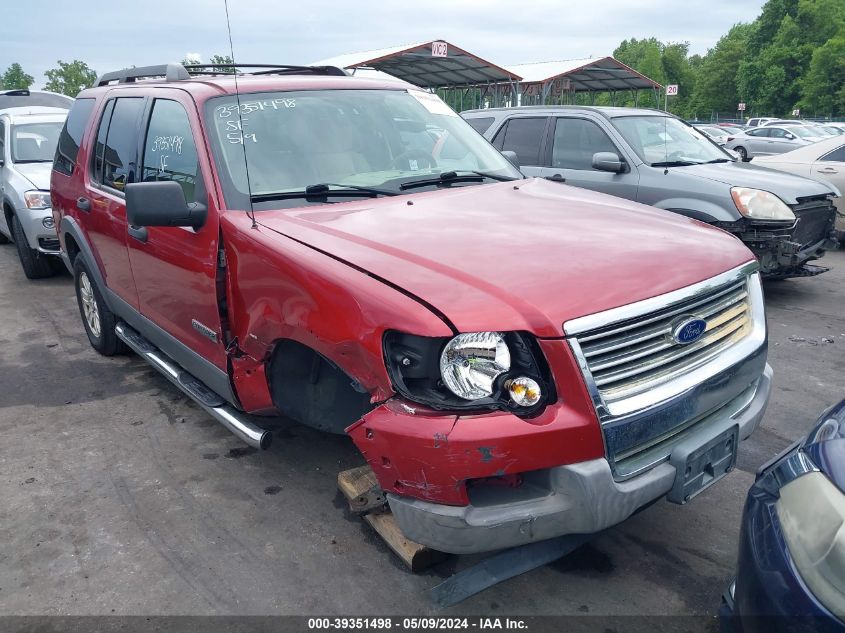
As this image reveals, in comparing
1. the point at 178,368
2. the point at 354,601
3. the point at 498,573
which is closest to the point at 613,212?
the point at 498,573

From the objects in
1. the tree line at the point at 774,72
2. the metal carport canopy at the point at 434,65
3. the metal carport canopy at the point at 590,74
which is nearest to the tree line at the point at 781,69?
the tree line at the point at 774,72

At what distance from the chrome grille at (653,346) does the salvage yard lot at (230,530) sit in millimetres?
905

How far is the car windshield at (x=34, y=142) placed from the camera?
8.16m

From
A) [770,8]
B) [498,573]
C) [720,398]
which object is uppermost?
[770,8]

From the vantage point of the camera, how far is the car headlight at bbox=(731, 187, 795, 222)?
233 inches

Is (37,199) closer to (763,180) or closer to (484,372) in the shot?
(484,372)

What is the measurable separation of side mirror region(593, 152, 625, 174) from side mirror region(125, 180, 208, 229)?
454 cm

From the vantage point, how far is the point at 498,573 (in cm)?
236

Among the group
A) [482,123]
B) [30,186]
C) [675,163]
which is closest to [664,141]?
[675,163]

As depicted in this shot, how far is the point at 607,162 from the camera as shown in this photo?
6.45 metres

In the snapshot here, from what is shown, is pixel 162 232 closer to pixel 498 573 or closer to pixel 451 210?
pixel 451 210

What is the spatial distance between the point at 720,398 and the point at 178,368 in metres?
2.86

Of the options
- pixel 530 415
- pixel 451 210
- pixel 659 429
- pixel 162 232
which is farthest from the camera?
pixel 162 232

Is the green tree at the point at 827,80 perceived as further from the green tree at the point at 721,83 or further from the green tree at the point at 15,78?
the green tree at the point at 15,78
